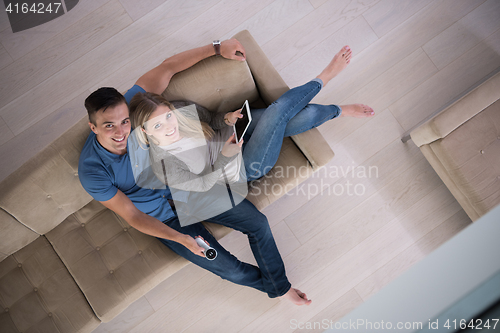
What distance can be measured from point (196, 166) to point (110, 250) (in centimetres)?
64

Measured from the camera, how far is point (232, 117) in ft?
4.91

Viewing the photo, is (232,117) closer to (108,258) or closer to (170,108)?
(170,108)

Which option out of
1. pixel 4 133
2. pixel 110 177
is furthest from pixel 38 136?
pixel 110 177

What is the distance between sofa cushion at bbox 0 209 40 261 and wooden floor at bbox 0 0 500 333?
2.39 feet

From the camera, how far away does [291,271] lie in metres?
1.88

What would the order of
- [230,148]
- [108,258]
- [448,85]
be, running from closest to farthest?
[230,148], [108,258], [448,85]

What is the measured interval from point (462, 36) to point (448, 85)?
363 millimetres

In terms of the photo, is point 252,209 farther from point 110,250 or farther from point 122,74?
point 122,74

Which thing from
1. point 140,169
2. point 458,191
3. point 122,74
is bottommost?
point 458,191

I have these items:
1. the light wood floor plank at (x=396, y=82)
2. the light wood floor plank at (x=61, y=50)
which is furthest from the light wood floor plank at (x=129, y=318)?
the light wood floor plank at (x=396, y=82)

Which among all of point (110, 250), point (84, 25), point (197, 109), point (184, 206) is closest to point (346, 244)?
point (184, 206)

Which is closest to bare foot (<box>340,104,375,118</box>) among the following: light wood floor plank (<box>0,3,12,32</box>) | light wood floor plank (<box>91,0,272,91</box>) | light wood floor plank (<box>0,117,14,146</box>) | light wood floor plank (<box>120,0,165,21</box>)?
light wood floor plank (<box>91,0,272,91</box>)

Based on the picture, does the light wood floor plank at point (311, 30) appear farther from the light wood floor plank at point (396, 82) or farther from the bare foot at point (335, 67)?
the light wood floor plank at point (396, 82)

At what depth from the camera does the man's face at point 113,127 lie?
48.3 inches
